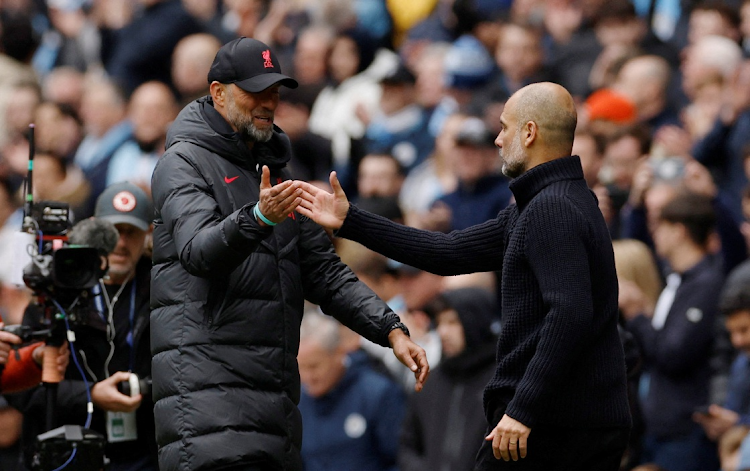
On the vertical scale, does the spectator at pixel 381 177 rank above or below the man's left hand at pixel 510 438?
below

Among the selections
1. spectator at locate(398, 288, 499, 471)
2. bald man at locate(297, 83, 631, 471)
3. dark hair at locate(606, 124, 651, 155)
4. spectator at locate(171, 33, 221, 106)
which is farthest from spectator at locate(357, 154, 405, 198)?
bald man at locate(297, 83, 631, 471)

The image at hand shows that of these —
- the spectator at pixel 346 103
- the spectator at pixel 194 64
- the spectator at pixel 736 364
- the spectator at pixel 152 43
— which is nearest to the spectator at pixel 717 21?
the spectator at pixel 346 103

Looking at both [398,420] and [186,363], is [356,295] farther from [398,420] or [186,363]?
[398,420]

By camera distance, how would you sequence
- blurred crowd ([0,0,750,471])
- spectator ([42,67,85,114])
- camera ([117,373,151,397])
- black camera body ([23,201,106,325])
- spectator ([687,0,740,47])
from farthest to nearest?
spectator ([42,67,85,114]), spectator ([687,0,740,47]), blurred crowd ([0,0,750,471]), camera ([117,373,151,397]), black camera body ([23,201,106,325])

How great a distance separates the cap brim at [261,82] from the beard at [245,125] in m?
0.10

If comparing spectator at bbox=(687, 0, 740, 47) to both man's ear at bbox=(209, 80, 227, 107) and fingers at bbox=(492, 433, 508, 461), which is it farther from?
fingers at bbox=(492, 433, 508, 461)

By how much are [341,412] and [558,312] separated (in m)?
3.73

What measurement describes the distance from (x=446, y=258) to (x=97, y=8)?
35.8 ft

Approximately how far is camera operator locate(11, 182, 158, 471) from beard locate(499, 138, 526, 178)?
206cm

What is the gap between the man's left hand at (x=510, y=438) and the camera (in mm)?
5359

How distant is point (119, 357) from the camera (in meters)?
6.96

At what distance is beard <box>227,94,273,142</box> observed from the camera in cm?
604

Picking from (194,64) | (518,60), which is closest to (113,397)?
(518,60)

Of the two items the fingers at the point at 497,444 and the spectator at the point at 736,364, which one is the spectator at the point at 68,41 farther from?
the fingers at the point at 497,444
